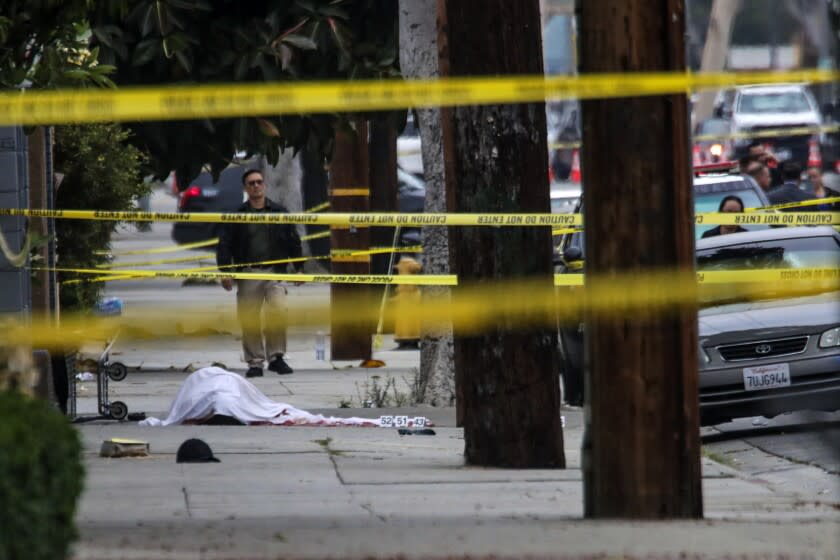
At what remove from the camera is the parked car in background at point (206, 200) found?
31516 millimetres

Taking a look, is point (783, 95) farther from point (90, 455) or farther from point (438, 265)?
point (90, 455)

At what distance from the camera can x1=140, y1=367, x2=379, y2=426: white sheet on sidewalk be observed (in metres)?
11.7

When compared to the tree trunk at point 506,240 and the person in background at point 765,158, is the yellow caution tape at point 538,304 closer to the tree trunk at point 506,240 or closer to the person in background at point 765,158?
the tree trunk at point 506,240

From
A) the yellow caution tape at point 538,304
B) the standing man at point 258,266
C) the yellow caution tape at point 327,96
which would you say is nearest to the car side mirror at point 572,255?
the yellow caution tape at point 538,304

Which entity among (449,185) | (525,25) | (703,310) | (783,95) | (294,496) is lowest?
(294,496)

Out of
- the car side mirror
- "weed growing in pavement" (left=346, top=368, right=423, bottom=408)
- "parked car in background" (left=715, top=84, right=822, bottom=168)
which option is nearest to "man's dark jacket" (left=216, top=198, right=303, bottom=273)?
"weed growing in pavement" (left=346, top=368, right=423, bottom=408)

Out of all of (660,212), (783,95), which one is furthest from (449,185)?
(783,95)

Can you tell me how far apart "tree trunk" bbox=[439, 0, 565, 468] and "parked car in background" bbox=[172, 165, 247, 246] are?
2174 centimetres

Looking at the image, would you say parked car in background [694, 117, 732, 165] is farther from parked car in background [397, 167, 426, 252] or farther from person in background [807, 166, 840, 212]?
person in background [807, 166, 840, 212]

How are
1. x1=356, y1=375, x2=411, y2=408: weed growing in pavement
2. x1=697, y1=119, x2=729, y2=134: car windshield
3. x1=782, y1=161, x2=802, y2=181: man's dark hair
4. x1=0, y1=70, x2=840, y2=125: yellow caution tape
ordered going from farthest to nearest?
x1=697, y1=119, x2=729, y2=134: car windshield, x1=782, y1=161, x2=802, y2=181: man's dark hair, x1=356, y1=375, x2=411, y2=408: weed growing in pavement, x1=0, y1=70, x2=840, y2=125: yellow caution tape

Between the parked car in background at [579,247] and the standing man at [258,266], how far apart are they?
2422 millimetres

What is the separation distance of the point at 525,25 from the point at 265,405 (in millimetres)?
3750

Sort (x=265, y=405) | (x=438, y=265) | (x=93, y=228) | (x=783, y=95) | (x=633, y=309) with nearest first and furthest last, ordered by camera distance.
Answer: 1. (x=633, y=309)
2. (x=265, y=405)
3. (x=438, y=265)
4. (x=93, y=228)
5. (x=783, y=95)

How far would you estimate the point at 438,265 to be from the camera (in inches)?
506
